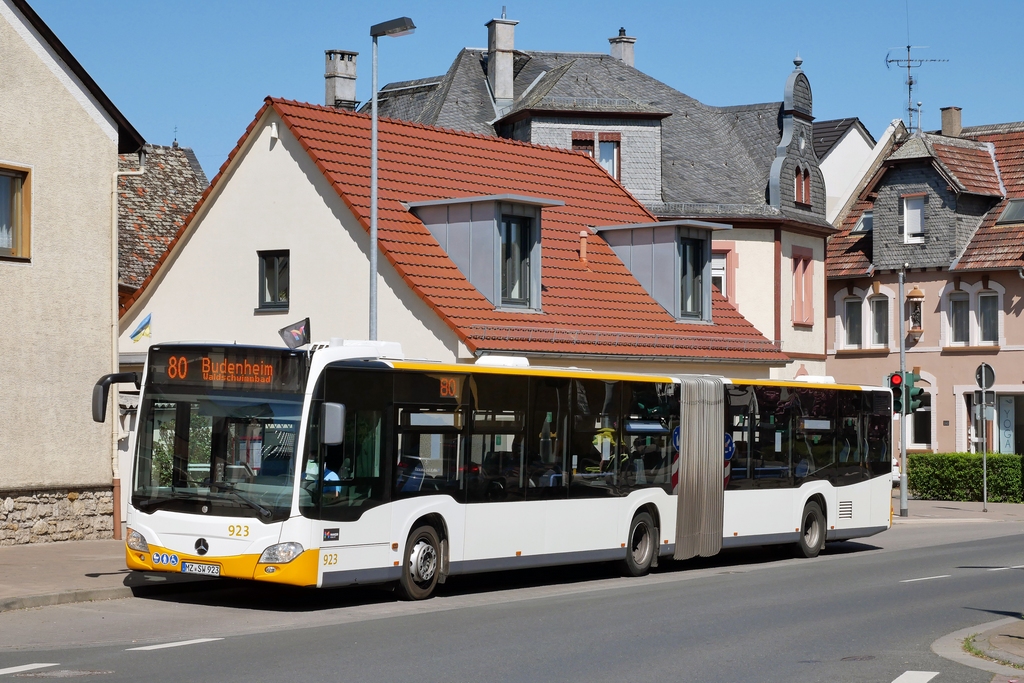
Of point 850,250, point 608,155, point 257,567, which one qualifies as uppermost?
point 608,155

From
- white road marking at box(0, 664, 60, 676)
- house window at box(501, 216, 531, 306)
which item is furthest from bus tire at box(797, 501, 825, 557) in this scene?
white road marking at box(0, 664, 60, 676)

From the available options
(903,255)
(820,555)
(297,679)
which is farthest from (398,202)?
(903,255)

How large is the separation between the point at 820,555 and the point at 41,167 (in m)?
14.4

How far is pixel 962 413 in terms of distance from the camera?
4703 cm

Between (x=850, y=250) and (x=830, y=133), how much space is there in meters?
8.57

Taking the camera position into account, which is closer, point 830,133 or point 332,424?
point 332,424

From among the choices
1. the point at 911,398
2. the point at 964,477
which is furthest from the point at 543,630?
the point at 964,477

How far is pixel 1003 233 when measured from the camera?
46562mm

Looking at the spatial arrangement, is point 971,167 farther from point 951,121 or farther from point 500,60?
point 500,60

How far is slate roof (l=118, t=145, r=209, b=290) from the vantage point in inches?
1296

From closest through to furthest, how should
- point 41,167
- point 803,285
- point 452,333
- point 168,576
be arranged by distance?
point 168,576, point 41,167, point 452,333, point 803,285

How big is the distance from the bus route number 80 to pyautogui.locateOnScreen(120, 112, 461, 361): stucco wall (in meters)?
9.55

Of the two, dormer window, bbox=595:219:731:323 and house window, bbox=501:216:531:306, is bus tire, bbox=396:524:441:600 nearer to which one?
house window, bbox=501:216:531:306

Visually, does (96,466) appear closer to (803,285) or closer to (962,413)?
(803,285)
